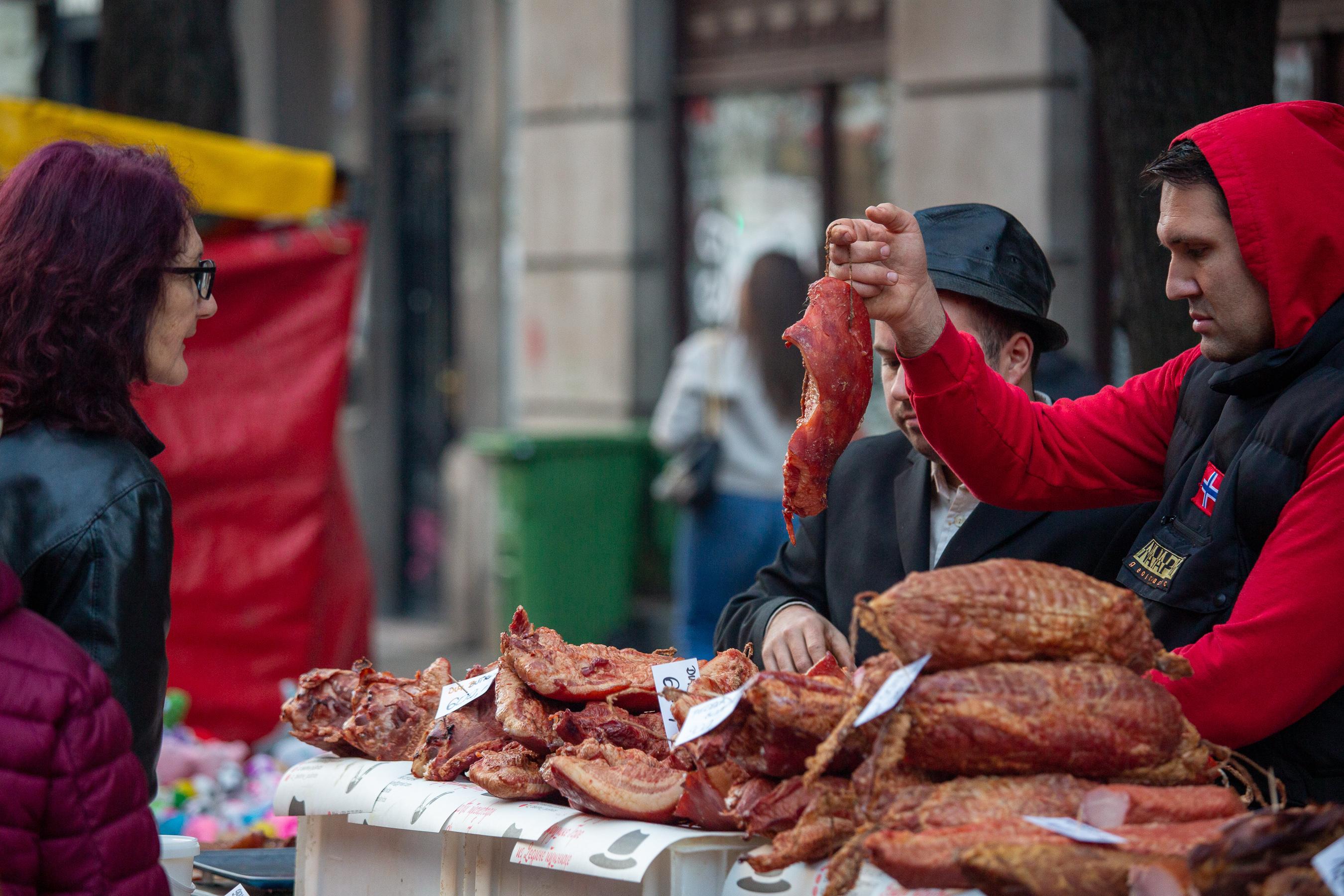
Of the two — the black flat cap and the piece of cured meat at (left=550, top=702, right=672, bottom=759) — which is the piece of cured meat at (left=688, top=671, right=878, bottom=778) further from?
the black flat cap

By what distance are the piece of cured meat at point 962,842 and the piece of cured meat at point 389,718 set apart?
44.7 inches

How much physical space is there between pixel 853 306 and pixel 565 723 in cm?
88

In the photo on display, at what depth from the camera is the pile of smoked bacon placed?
167 cm

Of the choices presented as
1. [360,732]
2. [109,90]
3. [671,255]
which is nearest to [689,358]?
[671,255]

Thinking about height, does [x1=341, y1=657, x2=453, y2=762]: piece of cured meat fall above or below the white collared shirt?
below

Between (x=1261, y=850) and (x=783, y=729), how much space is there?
0.64 m

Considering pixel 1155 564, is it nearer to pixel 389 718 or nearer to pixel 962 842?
pixel 962 842

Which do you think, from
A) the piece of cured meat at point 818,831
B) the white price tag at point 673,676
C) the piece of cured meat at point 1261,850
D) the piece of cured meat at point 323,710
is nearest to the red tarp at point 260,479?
the piece of cured meat at point 323,710

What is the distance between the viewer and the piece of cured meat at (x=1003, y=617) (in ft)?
6.07

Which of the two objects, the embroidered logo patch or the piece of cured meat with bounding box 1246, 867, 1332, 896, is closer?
the piece of cured meat with bounding box 1246, 867, 1332, 896

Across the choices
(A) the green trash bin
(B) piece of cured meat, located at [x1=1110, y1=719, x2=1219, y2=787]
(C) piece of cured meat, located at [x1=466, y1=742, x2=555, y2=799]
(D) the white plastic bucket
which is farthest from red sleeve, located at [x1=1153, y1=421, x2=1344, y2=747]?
(A) the green trash bin

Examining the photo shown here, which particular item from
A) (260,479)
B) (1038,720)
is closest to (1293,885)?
(1038,720)

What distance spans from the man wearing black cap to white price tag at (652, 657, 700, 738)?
0.22 metres

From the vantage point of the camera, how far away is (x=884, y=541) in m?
2.91
